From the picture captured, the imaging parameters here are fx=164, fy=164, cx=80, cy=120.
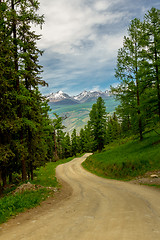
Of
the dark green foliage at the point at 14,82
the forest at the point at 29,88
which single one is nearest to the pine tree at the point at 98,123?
the forest at the point at 29,88

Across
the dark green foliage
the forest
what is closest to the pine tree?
the forest

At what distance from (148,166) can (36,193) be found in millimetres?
11323

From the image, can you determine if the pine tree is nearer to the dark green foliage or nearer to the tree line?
the tree line

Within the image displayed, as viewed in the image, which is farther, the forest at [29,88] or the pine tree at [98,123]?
the pine tree at [98,123]

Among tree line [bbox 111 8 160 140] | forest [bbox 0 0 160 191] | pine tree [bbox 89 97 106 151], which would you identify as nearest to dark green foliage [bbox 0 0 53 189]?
forest [bbox 0 0 160 191]

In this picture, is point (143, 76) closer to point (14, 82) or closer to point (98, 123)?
point (14, 82)

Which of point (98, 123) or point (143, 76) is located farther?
point (98, 123)

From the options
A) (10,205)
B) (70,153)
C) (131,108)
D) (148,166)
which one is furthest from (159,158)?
(70,153)

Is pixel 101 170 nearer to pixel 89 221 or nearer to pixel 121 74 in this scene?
pixel 121 74

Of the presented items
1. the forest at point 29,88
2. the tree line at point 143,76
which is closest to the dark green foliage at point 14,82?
the forest at point 29,88

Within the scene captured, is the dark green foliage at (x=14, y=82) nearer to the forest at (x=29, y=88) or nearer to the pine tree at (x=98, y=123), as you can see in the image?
the forest at (x=29, y=88)

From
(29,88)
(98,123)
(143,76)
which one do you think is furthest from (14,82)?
(98,123)

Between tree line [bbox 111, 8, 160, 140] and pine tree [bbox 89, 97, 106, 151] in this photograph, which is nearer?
tree line [bbox 111, 8, 160, 140]

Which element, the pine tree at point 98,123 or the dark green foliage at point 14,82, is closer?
the dark green foliage at point 14,82
